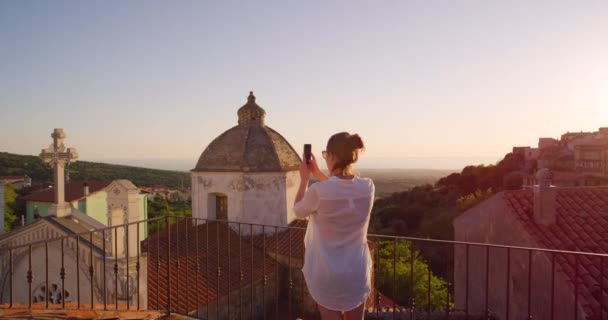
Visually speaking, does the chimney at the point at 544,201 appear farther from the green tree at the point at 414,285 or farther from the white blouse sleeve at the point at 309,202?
the green tree at the point at 414,285

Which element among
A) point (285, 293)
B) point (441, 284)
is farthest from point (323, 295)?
point (441, 284)

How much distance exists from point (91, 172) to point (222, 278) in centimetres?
5183

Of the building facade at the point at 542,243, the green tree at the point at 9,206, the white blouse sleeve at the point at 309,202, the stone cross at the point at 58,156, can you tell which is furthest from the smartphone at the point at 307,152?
the green tree at the point at 9,206

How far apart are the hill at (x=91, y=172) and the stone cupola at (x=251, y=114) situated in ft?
107

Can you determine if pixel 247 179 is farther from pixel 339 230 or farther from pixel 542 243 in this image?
pixel 339 230

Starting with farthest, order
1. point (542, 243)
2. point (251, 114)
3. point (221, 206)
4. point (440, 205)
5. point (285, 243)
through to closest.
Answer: point (440, 205), point (251, 114), point (221, 206), point (285, 243), point (542, 243)

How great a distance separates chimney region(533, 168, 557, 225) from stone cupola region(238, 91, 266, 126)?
1085cm

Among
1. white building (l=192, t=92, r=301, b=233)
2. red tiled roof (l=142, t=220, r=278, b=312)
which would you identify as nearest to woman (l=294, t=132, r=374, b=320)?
red tiled roof (l=142, t=220, r=278, b=312)

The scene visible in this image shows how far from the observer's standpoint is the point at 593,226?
31.2 ft

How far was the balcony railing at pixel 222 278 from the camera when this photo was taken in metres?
5.74

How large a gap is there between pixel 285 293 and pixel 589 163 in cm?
3229

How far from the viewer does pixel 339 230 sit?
262cm

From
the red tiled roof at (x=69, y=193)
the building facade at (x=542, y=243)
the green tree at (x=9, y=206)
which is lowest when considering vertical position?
the green tree at (x=9, y=206)

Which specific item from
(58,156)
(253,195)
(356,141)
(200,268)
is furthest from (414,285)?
(356,141)
